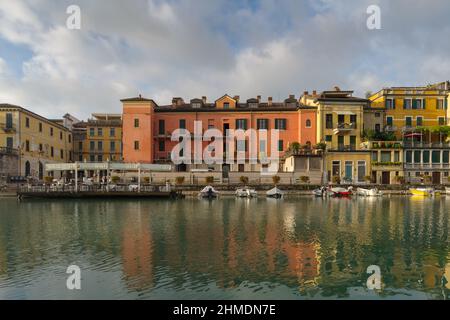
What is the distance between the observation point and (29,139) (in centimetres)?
6788

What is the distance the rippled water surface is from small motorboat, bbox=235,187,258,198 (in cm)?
2453

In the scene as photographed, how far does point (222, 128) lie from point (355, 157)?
22.9 meters

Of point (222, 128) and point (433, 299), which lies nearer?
point (433, 299)

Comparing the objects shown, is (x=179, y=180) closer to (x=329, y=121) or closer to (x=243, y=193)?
(x=243, y=193)

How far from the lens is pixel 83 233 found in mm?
23281

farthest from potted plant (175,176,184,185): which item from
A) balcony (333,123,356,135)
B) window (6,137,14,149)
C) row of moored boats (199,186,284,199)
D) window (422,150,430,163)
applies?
window (422,150,430,163)

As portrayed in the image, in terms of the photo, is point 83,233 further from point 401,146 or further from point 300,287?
point 401,146

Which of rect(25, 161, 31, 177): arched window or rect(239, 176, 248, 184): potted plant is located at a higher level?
rect(25, 161, 31, 177): arched window

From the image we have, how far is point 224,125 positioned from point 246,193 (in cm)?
1783

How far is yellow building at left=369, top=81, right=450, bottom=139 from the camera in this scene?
226ft

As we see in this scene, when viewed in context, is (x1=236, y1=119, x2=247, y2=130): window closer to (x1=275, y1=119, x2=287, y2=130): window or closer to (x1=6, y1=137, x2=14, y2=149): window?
(x1=275, y1=119, x2=287, y2=130): window

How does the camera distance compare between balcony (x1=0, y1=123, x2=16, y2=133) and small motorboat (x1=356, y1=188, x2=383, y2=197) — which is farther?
balcony (x1=0, y1=123, x2=16, y2=133)
